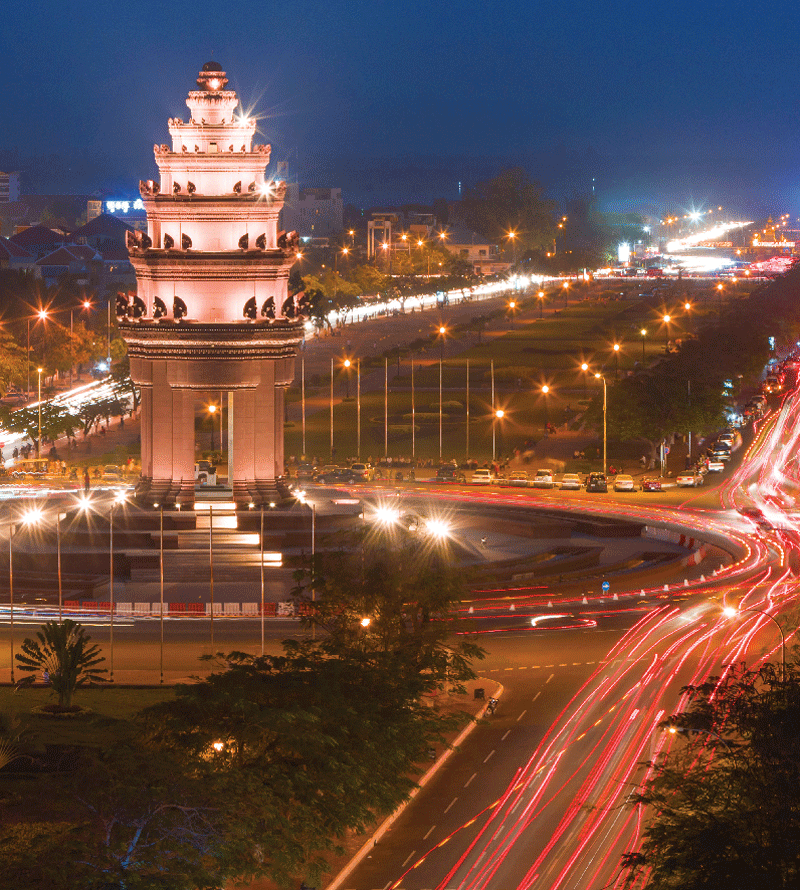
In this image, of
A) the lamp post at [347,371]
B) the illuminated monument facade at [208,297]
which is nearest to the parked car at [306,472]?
the illuminated monument facade at [208,297]

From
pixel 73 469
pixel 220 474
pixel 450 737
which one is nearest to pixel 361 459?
pixel 73 469

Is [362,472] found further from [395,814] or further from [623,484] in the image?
[395,814]

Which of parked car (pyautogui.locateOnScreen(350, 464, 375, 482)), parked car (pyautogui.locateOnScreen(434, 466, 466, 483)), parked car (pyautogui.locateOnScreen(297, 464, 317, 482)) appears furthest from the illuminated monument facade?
parked car (pyautogui.locateOnScreen(434, 466, 466, 483))

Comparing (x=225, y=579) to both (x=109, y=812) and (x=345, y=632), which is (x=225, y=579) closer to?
(x=345, y=632)

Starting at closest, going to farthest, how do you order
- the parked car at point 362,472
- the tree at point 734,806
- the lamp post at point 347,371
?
the tree at point 734,806, the parked car at point 362,472, the lamp post at point 347,371

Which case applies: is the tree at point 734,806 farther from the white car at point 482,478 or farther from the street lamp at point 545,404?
the street lamp at point 545,404

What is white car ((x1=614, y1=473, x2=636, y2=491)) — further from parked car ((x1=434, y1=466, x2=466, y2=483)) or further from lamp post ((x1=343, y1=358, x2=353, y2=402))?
lamp post ((x1=343, y1=358, x2=353, y2=402))
